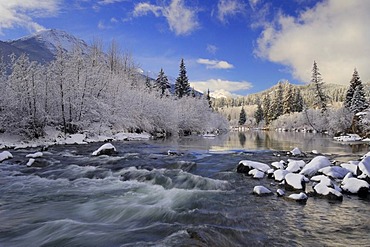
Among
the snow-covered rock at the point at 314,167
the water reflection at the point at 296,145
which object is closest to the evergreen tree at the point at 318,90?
the water reflection at the point at 296,145

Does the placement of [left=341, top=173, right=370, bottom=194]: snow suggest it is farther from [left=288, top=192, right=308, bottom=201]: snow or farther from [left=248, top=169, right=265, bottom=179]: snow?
[left=248, top=169, right=265, bottom=179]: snow

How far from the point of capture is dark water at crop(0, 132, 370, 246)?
616cm

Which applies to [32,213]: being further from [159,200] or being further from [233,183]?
[233,183]

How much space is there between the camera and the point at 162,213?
789 centimetres

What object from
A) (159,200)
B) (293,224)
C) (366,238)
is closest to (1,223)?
(159,200)

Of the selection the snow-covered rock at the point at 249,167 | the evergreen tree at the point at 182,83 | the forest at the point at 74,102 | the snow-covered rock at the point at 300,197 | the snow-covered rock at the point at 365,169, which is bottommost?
the snow-covered rock at the point at 300,197

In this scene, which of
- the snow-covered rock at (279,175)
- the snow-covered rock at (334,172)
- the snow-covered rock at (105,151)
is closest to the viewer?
the snow-covered rock at (279,175)

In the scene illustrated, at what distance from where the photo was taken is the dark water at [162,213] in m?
6.16

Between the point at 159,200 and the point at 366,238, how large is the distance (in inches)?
228

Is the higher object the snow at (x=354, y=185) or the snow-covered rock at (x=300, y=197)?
the snow at (x=354, y=185)

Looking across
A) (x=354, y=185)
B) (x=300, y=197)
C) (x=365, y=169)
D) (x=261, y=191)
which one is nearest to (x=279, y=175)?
(x=261, y=191)

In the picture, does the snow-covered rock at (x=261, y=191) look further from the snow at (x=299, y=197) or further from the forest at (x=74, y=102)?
the forest at (x=74, y=102)

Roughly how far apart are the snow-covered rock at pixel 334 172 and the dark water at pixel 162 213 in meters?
2.49

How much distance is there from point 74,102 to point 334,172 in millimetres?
26344
